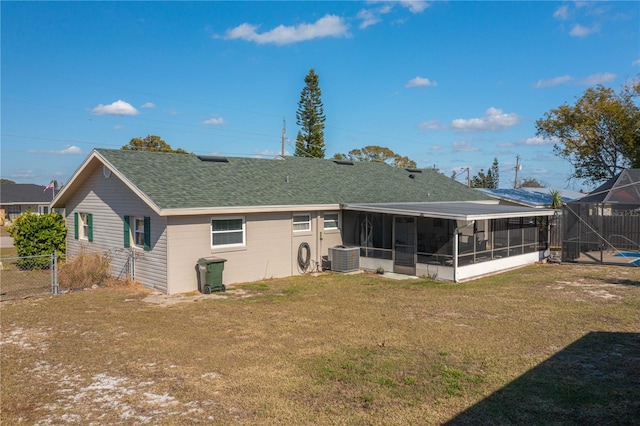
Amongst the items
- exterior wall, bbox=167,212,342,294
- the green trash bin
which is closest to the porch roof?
exterior wall, bbox=167,212,342,294

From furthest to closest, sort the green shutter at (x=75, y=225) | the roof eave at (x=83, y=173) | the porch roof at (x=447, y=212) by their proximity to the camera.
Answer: the green shutter at (x=75, y=225), the porch roof at (x=447, y=212), the roof eave at (x=83, y=173)

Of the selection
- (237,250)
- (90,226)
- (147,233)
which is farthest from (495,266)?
(90,226)

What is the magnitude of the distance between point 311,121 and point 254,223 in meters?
33.6

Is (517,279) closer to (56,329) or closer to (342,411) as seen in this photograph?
(342,411)

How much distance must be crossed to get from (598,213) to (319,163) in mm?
13070

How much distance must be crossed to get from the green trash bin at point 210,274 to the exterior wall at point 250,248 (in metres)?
0.43

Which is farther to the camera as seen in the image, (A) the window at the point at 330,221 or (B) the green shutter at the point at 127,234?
(A) the window at the point at 330,221

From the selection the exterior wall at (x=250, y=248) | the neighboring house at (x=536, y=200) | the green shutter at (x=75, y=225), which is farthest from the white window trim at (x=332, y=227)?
the neighboring house at (x=536, y=200)

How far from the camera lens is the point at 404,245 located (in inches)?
682

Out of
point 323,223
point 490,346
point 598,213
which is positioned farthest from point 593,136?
point 490,346

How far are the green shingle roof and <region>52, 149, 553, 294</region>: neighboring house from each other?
0.21 feet

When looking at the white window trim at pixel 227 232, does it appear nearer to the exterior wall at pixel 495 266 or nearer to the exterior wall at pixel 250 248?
the exterior wall at pixel 250 248

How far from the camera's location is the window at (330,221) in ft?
60.4

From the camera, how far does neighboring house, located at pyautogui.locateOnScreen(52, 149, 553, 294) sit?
14383 mm
